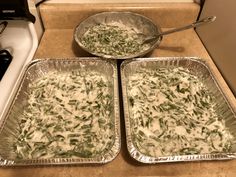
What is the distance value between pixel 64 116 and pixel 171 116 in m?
0.35

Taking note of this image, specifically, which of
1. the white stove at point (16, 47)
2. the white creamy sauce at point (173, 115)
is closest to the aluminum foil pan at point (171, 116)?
the white creamy sauce at point (173, 115)

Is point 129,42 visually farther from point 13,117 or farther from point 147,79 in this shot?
point 13,117

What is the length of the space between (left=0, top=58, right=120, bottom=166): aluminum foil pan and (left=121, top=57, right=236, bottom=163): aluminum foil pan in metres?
0.07

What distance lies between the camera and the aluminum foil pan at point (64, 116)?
0.69m

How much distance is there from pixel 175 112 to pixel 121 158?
9.8 inches

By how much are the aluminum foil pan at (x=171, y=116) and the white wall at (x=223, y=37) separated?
0.06m

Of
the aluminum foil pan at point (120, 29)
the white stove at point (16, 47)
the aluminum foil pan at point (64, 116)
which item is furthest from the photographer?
the aluminum foil pan at point (120, 29)

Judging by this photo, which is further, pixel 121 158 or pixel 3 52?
pixel 3 52

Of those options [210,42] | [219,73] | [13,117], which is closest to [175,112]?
[219,73]

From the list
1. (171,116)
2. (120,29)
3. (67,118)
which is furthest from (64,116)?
(120,29)

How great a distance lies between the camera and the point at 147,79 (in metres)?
0.93

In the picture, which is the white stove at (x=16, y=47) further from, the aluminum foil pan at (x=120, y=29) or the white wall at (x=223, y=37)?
the white wall at (x=223, y=37)

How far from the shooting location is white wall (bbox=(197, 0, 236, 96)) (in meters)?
0.86

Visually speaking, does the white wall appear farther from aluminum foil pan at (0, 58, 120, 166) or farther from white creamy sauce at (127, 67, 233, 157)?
aluminum foil pan at (0, 58, 120, 166)
